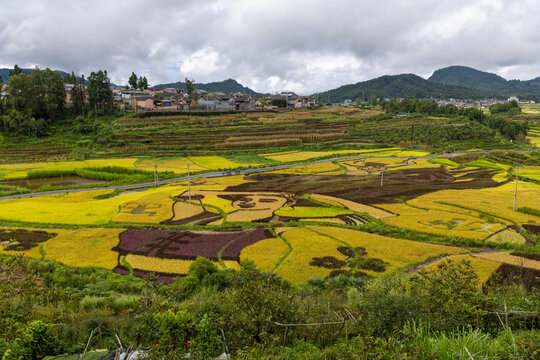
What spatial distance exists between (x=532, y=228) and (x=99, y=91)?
365 feet

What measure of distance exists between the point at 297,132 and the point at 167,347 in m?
89.8

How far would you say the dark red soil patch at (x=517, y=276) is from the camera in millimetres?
19433

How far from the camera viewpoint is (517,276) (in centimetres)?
1930

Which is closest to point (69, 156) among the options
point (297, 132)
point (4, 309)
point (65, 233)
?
point (65, 233)

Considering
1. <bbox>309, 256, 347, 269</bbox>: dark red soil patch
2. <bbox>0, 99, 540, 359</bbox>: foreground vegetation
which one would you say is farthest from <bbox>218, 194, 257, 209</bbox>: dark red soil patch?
<bbox>309, 256, 347, 269</bbox>: dark red soil patch

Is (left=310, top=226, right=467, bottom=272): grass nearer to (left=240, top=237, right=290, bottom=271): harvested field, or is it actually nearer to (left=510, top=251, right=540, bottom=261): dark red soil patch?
(left=510, top=251, right=540, bottom=261): dark red soil patch

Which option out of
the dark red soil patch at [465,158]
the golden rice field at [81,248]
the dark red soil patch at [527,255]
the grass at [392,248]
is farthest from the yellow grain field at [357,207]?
the dark red soil patch at [465,158]

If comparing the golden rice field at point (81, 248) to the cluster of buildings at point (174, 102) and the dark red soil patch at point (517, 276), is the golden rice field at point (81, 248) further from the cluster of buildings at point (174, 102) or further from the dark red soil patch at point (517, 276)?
the cluster of buildings at point (174, 102)

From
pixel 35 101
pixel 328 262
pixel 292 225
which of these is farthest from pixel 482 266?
pixel 35 101

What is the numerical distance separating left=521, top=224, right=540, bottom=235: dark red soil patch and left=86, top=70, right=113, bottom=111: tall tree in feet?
359

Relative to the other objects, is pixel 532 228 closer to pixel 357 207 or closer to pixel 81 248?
pixel 357 207

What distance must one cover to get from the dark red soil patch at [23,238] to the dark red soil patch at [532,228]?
42.4 metres

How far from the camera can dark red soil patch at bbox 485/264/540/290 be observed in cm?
1943

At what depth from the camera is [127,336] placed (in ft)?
38.4
